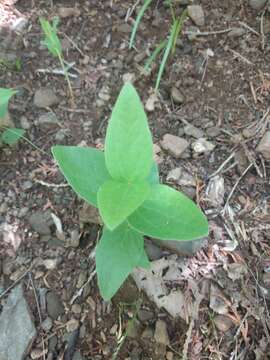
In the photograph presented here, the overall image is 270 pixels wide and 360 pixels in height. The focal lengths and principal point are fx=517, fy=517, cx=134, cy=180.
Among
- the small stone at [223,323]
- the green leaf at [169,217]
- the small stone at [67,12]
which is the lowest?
the small stone at [223,323]

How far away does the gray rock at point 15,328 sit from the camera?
123 cm

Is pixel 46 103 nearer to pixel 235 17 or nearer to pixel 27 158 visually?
pixel 27 158

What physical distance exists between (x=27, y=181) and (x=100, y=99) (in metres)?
0.35

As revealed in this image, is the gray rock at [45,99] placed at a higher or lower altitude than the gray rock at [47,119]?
higher

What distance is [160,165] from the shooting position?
57.1 inches

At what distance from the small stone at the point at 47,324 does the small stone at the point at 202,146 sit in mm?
609

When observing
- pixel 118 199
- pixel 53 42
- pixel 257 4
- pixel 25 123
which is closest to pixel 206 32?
pixel 257 4

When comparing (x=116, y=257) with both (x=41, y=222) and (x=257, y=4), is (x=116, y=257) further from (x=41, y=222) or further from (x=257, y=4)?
(x=257, y=4)

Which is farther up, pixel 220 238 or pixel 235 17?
pixel 235 17

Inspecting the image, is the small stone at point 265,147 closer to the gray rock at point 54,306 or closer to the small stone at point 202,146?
the small stone at point 202,146

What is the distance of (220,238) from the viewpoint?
134 centimetres

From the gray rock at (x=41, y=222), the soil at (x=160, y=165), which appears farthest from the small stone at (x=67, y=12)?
the gray rock at (x=41, y=222)

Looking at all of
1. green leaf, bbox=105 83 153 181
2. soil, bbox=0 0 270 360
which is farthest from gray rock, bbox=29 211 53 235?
green leaf, bbox=105 83 153 181

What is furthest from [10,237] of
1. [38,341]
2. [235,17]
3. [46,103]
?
[235,17]
